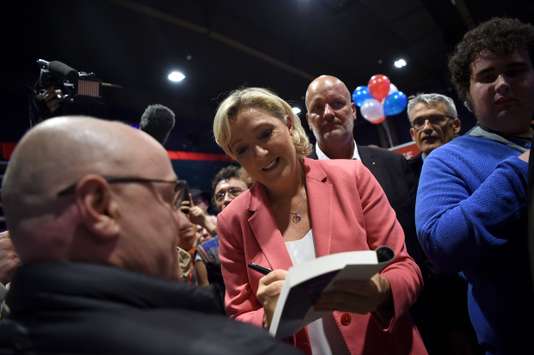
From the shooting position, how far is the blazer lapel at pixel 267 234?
4.37ft

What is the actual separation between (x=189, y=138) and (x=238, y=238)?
870 centimetres

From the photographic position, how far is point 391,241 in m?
1.33

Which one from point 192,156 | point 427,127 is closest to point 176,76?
point 192,156

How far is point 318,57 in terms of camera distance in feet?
24.1

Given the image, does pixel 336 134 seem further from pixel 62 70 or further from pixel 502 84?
pixel 62 70

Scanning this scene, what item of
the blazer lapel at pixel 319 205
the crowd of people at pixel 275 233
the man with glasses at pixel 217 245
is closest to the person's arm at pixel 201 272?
the man with glasses at pixel 217 245

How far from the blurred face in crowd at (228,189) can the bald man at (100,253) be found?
7.55 feet

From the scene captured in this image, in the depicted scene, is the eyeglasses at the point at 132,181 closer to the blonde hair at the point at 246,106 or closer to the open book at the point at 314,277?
the open book at the point at 314,277

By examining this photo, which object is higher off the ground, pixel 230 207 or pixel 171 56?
pixel 171 56

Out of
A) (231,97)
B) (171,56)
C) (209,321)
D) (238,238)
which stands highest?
(171,56)

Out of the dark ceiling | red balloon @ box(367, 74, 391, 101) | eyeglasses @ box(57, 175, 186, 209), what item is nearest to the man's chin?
eyeglasses @ box(57, 175, 186, 209)

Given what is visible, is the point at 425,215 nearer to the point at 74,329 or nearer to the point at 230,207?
the point at 230,207

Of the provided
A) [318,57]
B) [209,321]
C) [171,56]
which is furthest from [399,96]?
[209,321]

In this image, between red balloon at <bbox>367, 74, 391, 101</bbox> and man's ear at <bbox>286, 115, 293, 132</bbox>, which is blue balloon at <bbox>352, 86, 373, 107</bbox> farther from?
man's ear at <bbox>286, 115, 293, 132</bbox>
